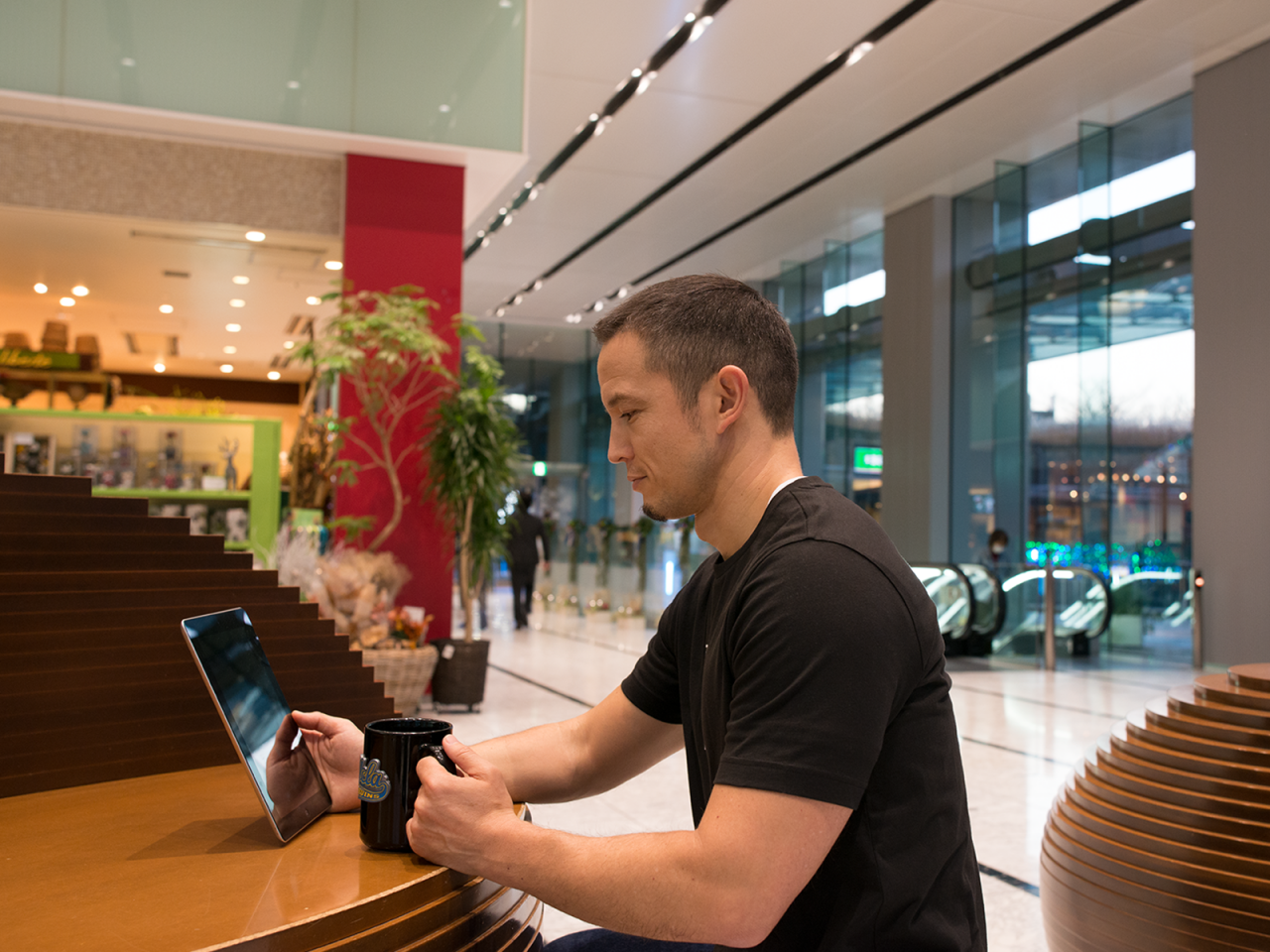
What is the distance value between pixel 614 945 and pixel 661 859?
62cm

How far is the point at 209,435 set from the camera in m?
6.77

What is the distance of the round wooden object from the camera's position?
5.61 feet

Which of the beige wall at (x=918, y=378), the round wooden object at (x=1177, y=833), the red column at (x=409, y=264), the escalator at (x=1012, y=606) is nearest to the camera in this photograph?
the round wooden object at (x=1177, y=833)

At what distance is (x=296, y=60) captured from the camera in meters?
6.07

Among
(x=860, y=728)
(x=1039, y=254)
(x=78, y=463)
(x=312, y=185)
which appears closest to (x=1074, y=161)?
(x=1039, y=254)

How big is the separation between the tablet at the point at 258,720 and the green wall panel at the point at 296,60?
5482 millimetres

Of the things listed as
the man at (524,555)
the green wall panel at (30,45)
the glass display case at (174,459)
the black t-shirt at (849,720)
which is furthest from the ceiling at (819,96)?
the black t-shirt at (849,720)

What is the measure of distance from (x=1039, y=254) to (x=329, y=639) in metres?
10.2

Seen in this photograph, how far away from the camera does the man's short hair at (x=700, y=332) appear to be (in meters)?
1.22

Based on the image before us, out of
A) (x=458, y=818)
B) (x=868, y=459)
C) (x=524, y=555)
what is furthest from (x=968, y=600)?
(x=458, y=818)

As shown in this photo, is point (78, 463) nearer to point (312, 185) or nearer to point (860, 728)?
point (312, 185)

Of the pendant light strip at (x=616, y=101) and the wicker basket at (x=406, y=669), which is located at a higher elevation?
the pendant light strip at (x=616, y=101)

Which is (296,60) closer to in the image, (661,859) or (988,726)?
(988,726)

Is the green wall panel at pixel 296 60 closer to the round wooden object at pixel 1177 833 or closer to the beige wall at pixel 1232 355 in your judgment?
the beige wall at pixel 1232 355
